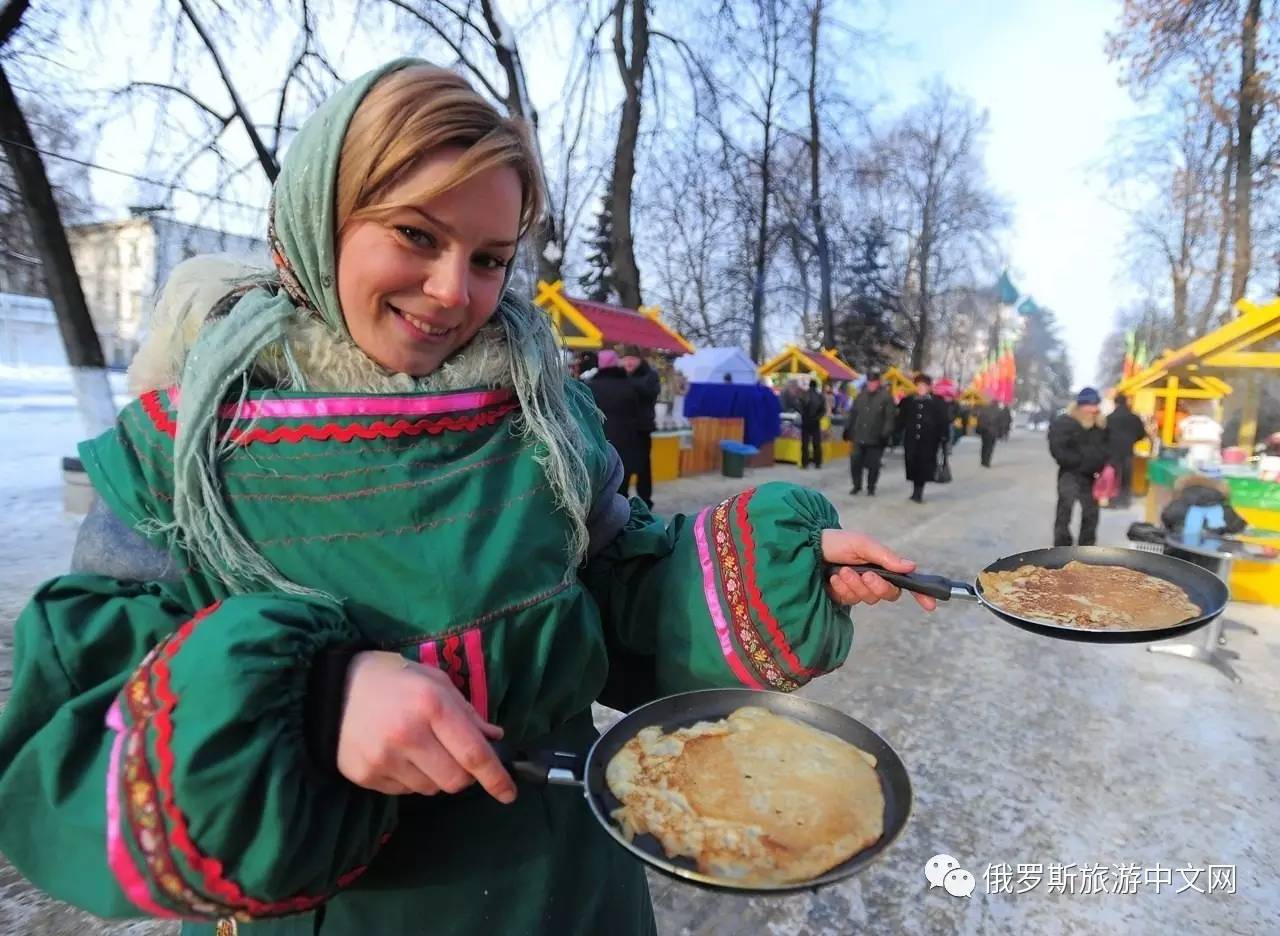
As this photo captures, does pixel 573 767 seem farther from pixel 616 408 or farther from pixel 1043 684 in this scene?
pixel 616 408

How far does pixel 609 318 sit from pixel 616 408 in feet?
12.2

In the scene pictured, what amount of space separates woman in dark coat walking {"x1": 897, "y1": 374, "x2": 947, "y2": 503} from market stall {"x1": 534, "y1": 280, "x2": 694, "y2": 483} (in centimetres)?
338

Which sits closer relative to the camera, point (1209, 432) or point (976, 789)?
point (976, 789)

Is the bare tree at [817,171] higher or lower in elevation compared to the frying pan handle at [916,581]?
higher

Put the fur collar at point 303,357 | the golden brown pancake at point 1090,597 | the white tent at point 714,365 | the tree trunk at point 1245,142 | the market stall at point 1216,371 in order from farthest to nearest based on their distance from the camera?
the white tent at point 714,365
the tree trunk at point 1245,142
the market stall at point 1216,371
the golden brown pancake at point 1090,597
the fur collar at point 303,357

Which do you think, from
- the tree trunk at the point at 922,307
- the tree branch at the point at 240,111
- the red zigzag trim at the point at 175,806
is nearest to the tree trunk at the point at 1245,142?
the tree trunk at the point at 922,307

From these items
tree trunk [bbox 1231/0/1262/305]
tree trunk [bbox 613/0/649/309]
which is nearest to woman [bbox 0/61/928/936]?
tree trunk [bbox 613/0/649/309]

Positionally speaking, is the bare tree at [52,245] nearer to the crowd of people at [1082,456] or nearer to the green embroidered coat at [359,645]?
the green embroidered coat at [359,645]

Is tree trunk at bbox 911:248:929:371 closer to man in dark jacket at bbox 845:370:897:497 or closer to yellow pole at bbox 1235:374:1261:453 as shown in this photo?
yellow pole at bbox 1235:374:1261:453

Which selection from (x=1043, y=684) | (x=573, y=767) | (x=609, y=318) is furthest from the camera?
(x=609, y=318)

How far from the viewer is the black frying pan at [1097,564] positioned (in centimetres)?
128

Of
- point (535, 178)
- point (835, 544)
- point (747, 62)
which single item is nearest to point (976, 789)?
point (835, 544)

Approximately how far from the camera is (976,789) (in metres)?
2.99

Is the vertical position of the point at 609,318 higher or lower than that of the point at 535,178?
higher
